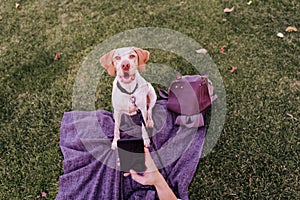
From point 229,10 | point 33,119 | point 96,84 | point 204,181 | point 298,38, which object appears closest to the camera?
point 204,181

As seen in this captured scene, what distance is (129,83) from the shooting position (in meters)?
2.58

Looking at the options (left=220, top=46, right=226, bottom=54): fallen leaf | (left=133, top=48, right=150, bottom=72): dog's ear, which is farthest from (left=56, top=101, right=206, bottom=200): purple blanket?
(left=220, top=46, right=226, bottom=54): fallen leaf

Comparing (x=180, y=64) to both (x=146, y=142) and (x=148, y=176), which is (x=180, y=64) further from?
(x=148, y=176)

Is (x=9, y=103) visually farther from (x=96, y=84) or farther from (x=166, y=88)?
(x=166, y=88)

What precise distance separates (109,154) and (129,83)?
698mm

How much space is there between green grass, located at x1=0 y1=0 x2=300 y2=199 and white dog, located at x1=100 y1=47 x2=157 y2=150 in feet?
2.16

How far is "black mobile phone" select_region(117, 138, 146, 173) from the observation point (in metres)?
2.81

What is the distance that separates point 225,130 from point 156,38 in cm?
147

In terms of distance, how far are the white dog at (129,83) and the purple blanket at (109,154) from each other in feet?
0.49

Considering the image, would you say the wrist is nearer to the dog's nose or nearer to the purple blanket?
the purple blanket

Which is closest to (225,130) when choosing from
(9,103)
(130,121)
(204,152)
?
(204,152)

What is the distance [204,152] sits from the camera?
303 centimetres

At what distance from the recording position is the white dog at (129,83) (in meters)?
2.48

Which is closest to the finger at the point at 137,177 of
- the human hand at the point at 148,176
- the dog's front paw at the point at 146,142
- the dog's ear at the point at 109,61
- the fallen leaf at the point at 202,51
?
the human hand at the point at 148,176
